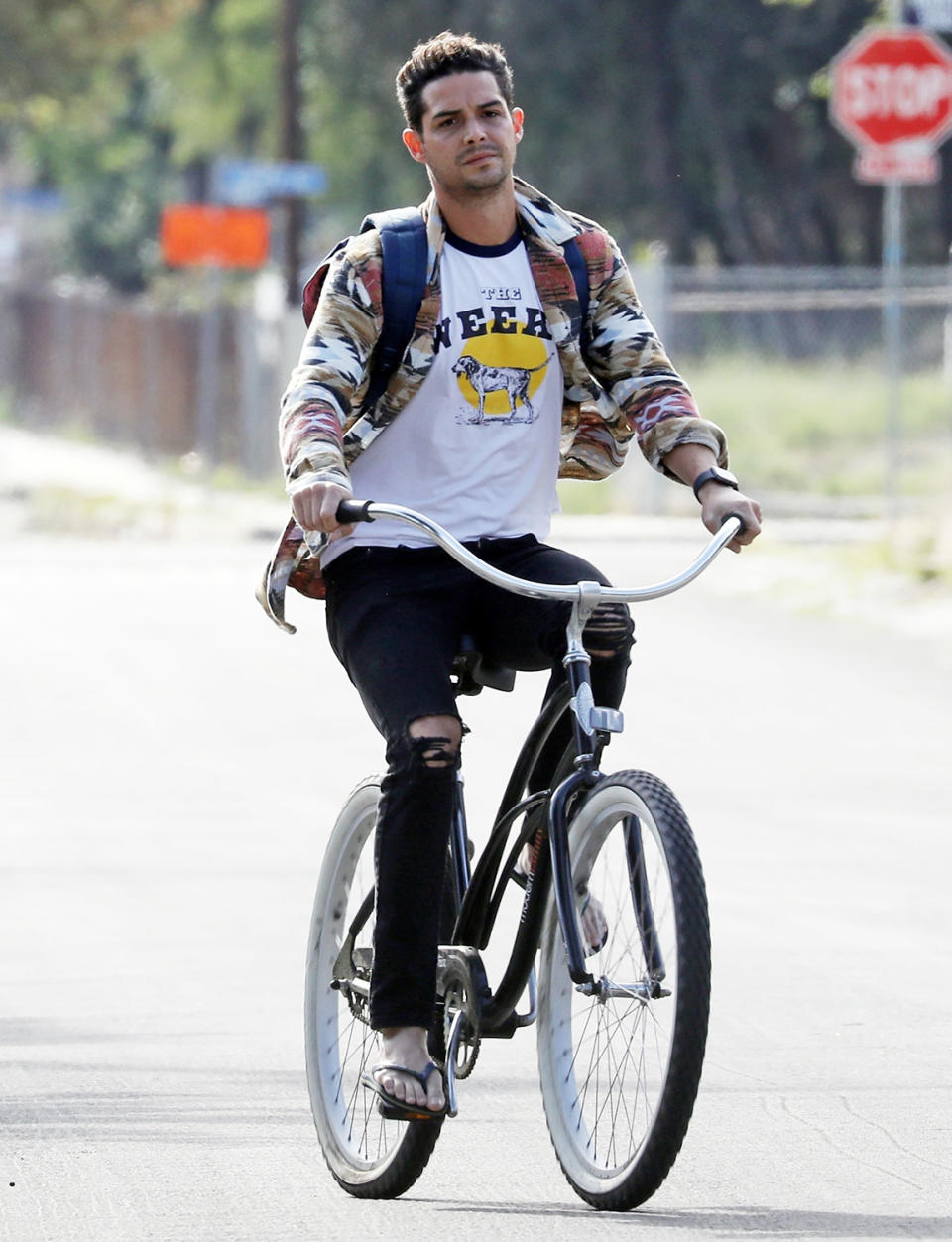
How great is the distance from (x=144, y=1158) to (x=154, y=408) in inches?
1185

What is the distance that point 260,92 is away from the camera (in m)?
46.3

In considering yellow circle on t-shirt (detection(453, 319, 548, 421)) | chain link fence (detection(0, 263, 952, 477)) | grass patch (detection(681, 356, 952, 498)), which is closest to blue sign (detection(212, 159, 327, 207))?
chain link fence (detection(0, 263, 952, 477))

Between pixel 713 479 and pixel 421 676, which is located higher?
pixel 713 479

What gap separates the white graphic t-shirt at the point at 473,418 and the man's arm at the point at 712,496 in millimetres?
264

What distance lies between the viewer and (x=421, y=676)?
470cm

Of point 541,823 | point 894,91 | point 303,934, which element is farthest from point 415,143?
point 894,91

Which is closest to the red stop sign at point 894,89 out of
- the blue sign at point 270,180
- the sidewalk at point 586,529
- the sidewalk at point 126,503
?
the sidewalk at point 586,529

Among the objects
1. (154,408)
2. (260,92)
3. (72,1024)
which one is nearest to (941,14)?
(72,1024)

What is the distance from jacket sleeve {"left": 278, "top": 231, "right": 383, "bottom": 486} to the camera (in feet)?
15.3

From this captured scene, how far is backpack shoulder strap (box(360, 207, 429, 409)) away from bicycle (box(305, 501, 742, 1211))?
1.40 feet

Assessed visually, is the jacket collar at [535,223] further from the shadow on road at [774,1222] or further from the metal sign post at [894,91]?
the metal sign post at [894,91]

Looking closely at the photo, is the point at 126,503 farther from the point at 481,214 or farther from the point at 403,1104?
the point at 403,1104

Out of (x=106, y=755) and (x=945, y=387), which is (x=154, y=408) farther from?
(x=106, y=755)

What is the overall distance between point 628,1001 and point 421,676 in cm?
63
